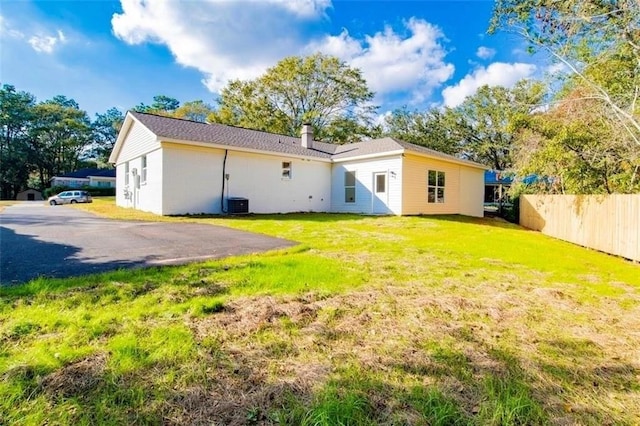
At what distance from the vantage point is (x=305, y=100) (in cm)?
3169

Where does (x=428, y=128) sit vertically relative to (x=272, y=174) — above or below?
above

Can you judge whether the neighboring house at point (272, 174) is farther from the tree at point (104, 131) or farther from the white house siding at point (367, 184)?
the tree at point (104, 131)

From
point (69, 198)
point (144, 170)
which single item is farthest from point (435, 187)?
point (69, 198)


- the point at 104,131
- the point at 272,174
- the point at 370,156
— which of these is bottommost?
the point at 272,174

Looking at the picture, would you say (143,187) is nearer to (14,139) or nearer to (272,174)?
(272,174)

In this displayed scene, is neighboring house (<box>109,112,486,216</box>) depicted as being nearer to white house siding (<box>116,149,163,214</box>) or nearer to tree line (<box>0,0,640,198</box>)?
white house siding (<box>116,149,163,214</box>)

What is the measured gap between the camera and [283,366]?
235 centimetres

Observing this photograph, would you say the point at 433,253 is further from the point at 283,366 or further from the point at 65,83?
the point at 65,83

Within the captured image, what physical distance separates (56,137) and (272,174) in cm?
4408

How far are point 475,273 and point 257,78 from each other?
99.2 feet

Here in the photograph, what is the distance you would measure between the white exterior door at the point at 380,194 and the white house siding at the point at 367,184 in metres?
0.06

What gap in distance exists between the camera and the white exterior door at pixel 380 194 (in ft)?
49.4

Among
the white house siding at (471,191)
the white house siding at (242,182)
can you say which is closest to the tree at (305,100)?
the white house siding at (471,191)

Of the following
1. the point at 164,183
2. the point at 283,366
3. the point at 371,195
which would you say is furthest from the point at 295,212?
the point at 283,366
